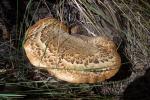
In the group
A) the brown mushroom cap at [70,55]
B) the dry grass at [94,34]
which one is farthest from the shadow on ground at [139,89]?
the brown mushroom cap at [70,55]

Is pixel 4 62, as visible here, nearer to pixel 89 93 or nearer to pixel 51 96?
pixel 51 96

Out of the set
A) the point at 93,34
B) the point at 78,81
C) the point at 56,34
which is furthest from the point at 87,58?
the point at 93,34

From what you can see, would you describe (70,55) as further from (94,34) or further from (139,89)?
(139,89)

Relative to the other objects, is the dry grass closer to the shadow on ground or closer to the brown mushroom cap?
the shadow on ground

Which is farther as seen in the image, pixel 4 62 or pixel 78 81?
pixel 4 62

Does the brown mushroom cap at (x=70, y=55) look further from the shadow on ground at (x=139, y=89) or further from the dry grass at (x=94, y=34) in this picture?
the shadow on ground at (x=139, y=89)

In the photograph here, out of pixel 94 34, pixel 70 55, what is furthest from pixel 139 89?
pixel 70 55

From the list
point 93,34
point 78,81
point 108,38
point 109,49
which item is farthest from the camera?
point 93,34

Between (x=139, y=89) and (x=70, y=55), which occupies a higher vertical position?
(x=70, y=55)
